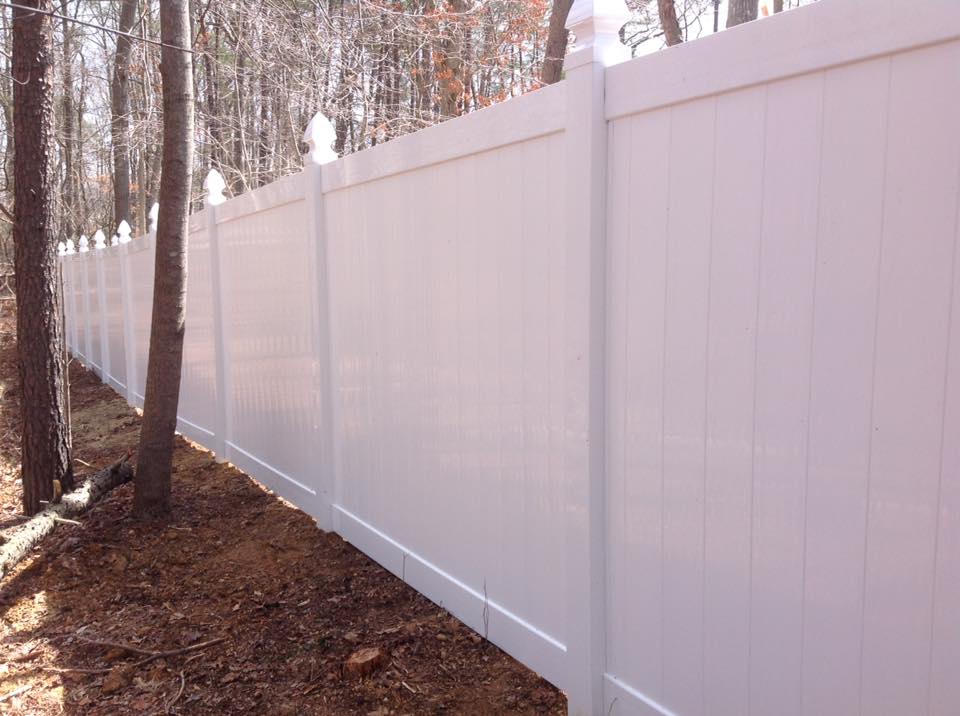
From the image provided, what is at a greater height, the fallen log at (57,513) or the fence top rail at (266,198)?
the fence top rail at (266,198)

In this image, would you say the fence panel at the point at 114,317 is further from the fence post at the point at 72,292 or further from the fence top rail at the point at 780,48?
the fence top rail at the point at 780,48

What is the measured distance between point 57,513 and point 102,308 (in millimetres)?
8204

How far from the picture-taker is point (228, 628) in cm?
363

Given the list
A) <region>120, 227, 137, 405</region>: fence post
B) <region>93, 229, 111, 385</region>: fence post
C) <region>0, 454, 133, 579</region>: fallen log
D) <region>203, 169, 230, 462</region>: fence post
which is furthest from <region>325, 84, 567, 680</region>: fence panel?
<region>93, 229, 111, 385</region>: fence post

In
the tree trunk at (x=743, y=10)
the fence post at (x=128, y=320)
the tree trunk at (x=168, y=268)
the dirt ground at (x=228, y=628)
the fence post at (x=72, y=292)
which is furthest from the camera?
the fence post at (x=72, y=292)

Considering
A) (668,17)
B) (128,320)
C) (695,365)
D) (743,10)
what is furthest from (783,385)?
(128,320)

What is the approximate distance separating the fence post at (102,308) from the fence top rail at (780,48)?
1080 centimetres

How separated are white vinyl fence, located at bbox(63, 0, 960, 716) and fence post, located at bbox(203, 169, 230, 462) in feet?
8.87

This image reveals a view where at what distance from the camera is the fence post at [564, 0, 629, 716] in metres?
2.43

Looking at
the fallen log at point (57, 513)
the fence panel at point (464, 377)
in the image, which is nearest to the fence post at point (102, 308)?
the fallen log at point (57, 513)

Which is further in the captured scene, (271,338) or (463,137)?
(271,338)

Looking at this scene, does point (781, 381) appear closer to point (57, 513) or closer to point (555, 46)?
point (57, 513)

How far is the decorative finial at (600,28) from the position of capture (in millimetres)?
2402

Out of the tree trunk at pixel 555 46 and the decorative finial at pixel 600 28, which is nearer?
the decorative finial at pixel 600 28
